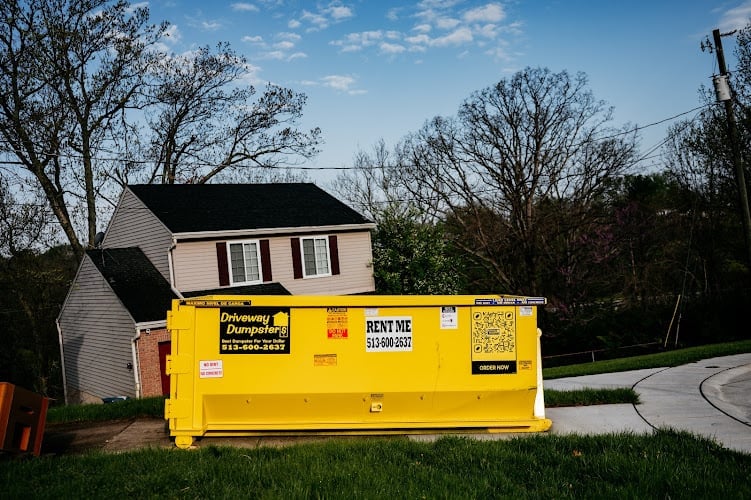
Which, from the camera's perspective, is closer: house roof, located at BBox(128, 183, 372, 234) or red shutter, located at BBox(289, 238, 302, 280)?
house roof, located at BBox(128, 183, 372, 234)

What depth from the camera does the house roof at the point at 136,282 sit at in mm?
20172

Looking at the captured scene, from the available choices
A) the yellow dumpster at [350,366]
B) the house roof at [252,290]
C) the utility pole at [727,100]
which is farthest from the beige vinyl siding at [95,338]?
the utility pole at [727,100]

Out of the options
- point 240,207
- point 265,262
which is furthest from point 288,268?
point 240,207

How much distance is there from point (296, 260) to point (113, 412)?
45.5 feet

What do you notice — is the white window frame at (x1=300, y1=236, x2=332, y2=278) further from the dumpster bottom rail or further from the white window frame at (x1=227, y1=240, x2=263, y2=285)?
the dumpster bottom rail

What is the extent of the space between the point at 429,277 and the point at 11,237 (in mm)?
16876

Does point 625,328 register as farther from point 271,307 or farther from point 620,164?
point 271,307

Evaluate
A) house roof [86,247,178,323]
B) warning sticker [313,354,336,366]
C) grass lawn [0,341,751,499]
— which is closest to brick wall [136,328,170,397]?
house roof [86,247,178,323]

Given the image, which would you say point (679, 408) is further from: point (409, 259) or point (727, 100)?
point (409, 259)

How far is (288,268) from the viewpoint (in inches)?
949

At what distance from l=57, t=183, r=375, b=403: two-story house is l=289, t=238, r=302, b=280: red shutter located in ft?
0.13

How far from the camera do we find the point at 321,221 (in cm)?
2527

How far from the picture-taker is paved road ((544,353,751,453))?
837 cm

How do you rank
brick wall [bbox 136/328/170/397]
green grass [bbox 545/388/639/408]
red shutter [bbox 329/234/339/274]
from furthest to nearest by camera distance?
red shutter [bbox 329/234/339/274], brick wall [bbox 136/328/170/397], green grass [bbox 545/388/639/408]
